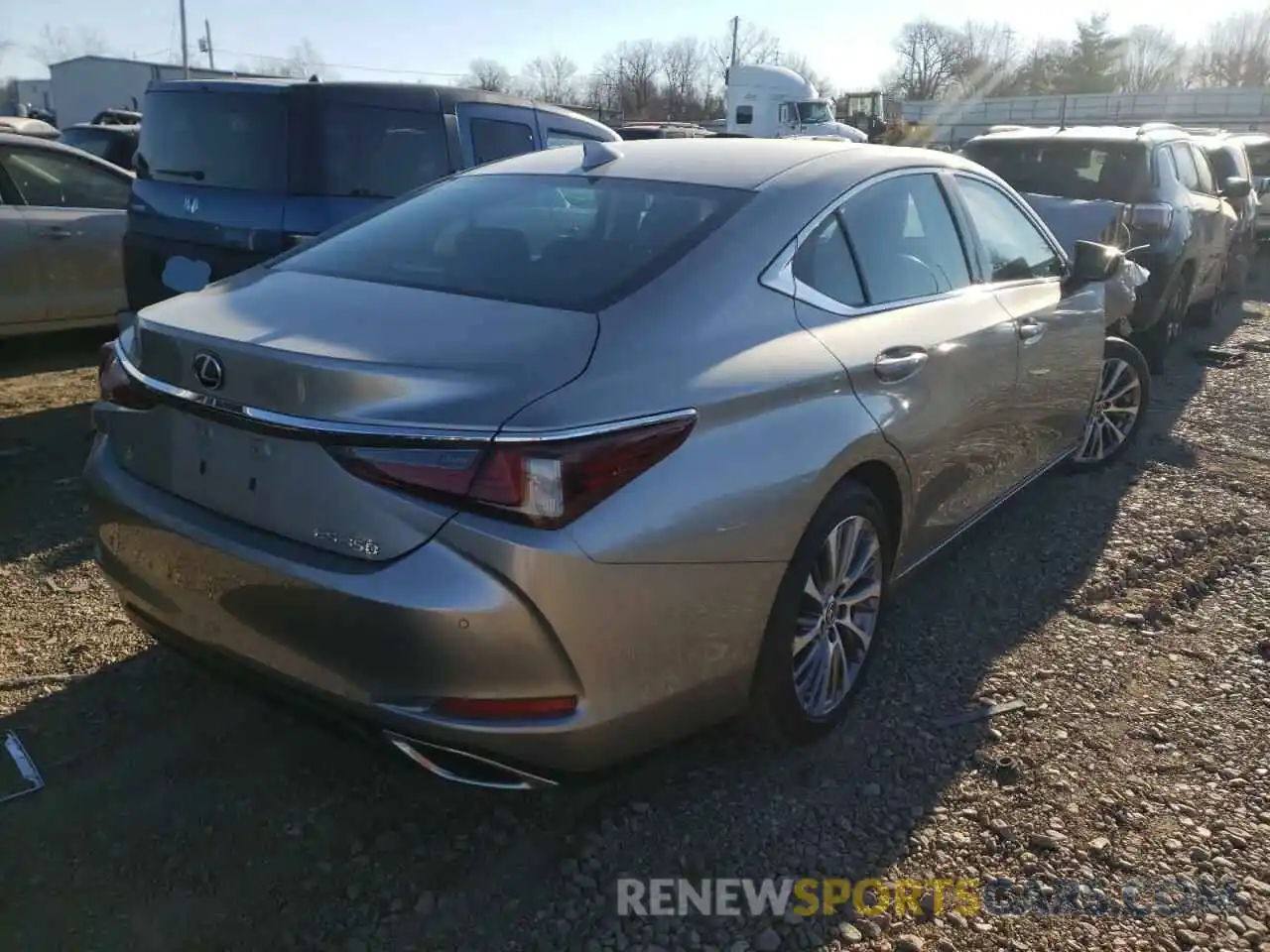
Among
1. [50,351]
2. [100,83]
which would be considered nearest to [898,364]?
[50,351]

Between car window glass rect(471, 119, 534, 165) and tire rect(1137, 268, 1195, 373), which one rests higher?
car window glass rect(471, 119, 534, 165)

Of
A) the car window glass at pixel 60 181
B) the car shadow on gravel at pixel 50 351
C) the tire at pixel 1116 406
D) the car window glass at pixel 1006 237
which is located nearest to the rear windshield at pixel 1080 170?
the tire at pixel 1116 406

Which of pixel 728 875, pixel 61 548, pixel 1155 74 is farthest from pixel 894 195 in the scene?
pixel 1155 74

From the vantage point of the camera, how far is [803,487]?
99.4 inches

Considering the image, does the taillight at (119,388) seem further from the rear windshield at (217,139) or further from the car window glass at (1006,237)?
the rear windshield at (217,139)

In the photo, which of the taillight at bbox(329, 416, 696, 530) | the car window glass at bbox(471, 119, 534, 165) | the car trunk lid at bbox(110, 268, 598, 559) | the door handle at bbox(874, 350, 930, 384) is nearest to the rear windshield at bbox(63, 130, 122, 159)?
the car window glass at bbox(471, 119, 534, 165)

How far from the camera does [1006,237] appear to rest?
4051mm

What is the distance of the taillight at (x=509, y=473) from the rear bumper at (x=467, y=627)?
61 millimetres

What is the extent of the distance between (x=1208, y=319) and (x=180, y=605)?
10039mm

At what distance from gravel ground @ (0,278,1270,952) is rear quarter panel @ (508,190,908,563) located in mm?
621

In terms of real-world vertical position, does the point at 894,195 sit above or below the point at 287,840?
above

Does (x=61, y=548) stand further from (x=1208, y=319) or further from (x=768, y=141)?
(x=1208, y=319)

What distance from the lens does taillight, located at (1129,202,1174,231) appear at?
7.52 m

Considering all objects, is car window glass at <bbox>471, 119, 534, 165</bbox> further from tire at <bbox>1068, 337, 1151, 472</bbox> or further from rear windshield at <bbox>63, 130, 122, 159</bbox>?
rear windshield at <bbox>63, 130, 122, 159</bbox>
